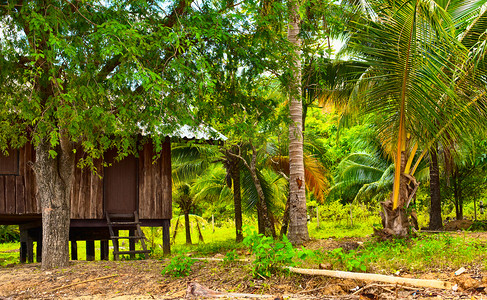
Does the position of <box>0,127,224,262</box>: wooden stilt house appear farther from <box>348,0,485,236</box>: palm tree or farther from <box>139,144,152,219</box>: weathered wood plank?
<box>348,0,485,236</box>: palm tree

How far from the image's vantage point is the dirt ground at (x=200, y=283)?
5.05 meters

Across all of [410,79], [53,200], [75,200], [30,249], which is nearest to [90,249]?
[30,249]

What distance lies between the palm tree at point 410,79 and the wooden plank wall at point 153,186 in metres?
5.55

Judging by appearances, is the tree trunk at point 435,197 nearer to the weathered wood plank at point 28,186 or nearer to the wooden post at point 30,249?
the weathered wood plank at point 28,186

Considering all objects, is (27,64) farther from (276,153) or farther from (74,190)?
(276,153)

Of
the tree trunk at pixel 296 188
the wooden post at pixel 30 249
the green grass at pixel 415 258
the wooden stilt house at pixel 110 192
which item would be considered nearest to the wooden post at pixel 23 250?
the wooden post at pixel 30 249

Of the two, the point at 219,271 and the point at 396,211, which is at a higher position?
the point at 396,211

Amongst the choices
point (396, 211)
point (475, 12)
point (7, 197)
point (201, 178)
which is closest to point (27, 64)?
point (7, 197)

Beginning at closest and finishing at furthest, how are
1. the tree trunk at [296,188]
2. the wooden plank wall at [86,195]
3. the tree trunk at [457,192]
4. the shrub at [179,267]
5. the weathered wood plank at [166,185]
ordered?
the shrub at [179,267]
the tree trunk at [296,188]
the wooden plank wall at [86,195]
the weathered wood plank at [166,185]
the tree trunk at [457,192]

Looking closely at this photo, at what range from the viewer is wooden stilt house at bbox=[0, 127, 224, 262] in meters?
10.8

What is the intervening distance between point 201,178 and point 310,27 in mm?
15841

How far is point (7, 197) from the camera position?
10.7 m

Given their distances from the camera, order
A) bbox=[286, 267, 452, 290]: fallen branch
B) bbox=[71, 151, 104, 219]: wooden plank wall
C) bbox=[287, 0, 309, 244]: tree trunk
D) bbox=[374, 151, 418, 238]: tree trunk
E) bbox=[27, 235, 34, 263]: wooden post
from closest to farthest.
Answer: bbox=[286, 267, 452, 290]: fallen branch
bbox=[374, 151, 418, 238]: tree trunk
bbox=[287, 0, 309, 244]: tree trunk
bbox=[71, 151, 104, 219]: wooden plank wall
bbox=[27, 235, 34, 263]: wooden post

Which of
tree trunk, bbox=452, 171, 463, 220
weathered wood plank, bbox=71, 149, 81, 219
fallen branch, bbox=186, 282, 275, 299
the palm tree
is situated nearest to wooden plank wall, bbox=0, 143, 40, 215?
weathered wood plank, bbox=71, 149, 81, 219
